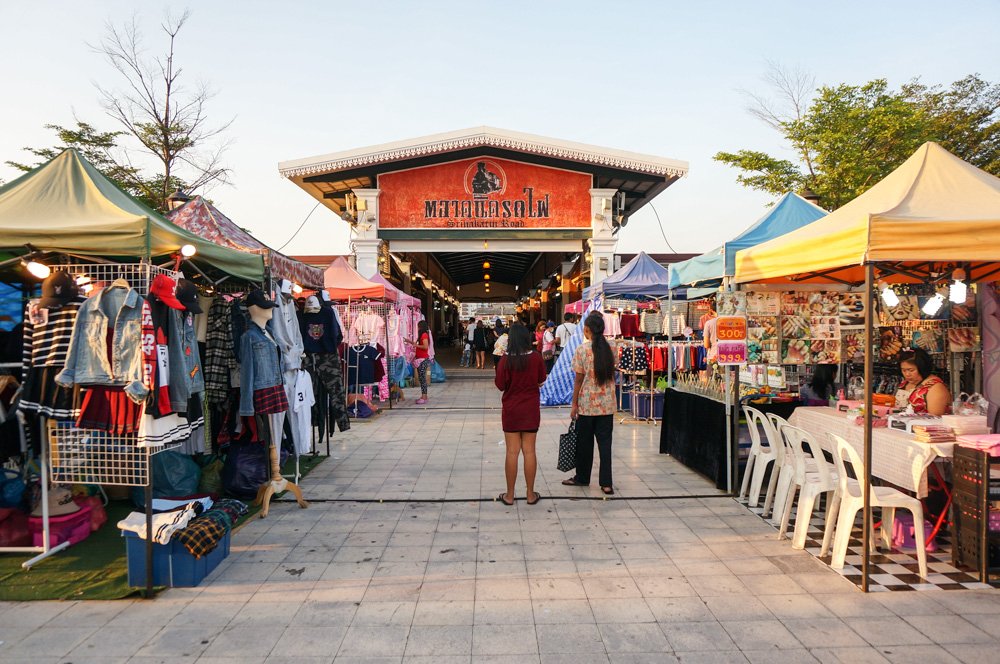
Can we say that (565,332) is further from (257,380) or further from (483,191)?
(257,380)

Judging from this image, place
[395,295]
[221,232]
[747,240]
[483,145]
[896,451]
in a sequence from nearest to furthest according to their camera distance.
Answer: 1. [896,451]
2. [747,240]
3. [221,232]
4. [395,295]
5. [483,145]

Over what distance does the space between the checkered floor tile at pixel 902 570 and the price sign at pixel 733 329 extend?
180 cm

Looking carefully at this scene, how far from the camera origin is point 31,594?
355 centimetres

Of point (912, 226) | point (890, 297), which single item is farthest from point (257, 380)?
point (890, 297)

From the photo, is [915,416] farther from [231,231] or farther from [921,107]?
[921,107]

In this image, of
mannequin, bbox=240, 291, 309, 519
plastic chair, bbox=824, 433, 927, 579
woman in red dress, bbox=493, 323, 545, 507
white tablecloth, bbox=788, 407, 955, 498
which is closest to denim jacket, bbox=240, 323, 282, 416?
mannequin, bbox=240, 291, 309, 519

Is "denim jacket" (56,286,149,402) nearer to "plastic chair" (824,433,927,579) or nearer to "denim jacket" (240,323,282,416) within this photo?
"denim jacket" (240,323,282,416)

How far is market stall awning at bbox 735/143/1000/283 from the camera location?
139 inches

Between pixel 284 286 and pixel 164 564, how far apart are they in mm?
2813

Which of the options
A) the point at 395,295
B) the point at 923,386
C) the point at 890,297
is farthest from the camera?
the point at 395,295

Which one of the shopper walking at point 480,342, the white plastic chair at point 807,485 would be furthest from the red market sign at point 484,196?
the white plastic chair at point 807,485

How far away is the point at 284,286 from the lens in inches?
225

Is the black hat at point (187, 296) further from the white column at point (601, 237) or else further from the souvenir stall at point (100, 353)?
the white column at point (601, 237)

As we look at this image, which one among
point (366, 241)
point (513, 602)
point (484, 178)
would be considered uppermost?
point (484, 178)
